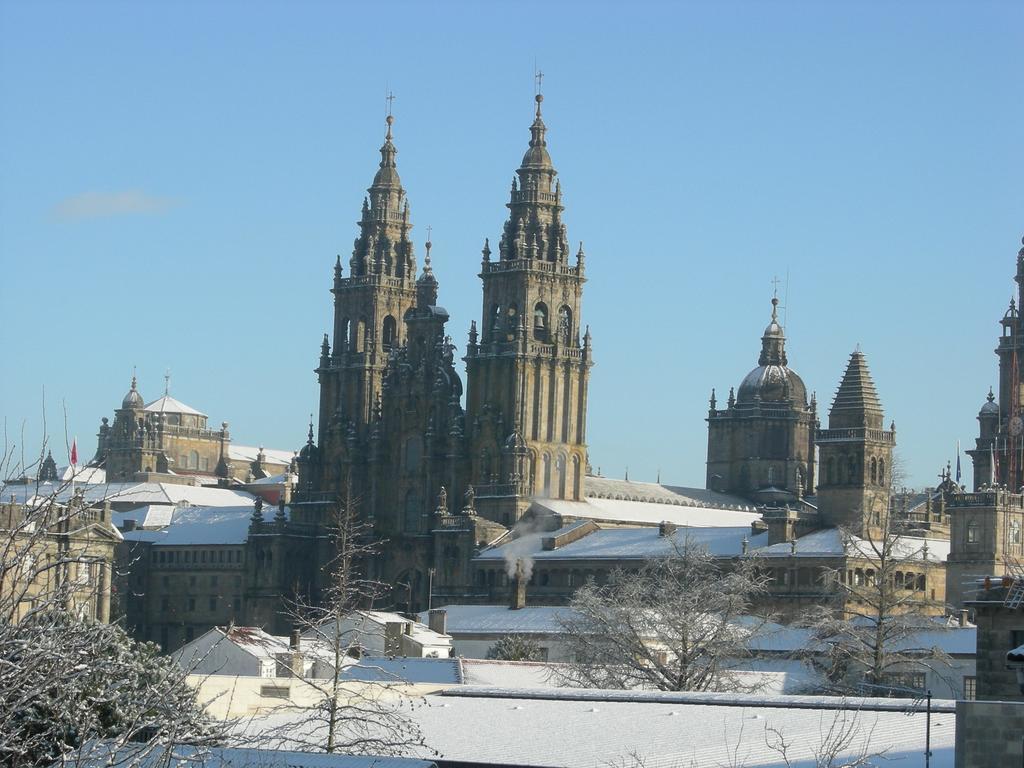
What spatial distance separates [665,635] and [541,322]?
211 ft

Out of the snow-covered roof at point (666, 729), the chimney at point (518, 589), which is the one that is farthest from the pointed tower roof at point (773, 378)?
the snow-covered roof at point (666, 729)

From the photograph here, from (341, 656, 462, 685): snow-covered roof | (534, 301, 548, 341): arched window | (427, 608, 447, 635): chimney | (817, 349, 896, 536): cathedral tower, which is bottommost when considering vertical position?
(341, 656, 462, 685): snow-covered roof

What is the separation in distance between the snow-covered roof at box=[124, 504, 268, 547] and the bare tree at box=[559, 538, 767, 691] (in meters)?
67.7

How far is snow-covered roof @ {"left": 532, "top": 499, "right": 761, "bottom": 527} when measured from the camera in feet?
499

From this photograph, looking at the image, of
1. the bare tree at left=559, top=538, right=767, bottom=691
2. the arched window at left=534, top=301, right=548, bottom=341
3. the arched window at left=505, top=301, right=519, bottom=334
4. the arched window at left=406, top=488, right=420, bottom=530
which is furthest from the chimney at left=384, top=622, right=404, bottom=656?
the arched window at left=406, top=488, right=420, bottom=530

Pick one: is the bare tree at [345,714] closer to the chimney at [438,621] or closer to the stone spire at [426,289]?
the chimney at [438,621]

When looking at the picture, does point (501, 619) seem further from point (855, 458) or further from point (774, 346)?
point (774, 346)

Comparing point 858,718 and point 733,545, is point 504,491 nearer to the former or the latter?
point 733,545

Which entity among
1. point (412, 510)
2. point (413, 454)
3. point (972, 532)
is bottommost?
point (972, 532)

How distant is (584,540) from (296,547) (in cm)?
2646

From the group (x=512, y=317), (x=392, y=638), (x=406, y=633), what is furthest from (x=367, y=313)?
(x=392, y=638)

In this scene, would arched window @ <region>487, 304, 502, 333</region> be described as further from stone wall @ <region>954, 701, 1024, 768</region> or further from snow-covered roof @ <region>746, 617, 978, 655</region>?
stone wall @ <region>954, 701, 1024, 768</region>

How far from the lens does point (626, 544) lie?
141 m

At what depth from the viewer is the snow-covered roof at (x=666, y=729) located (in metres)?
47.5
